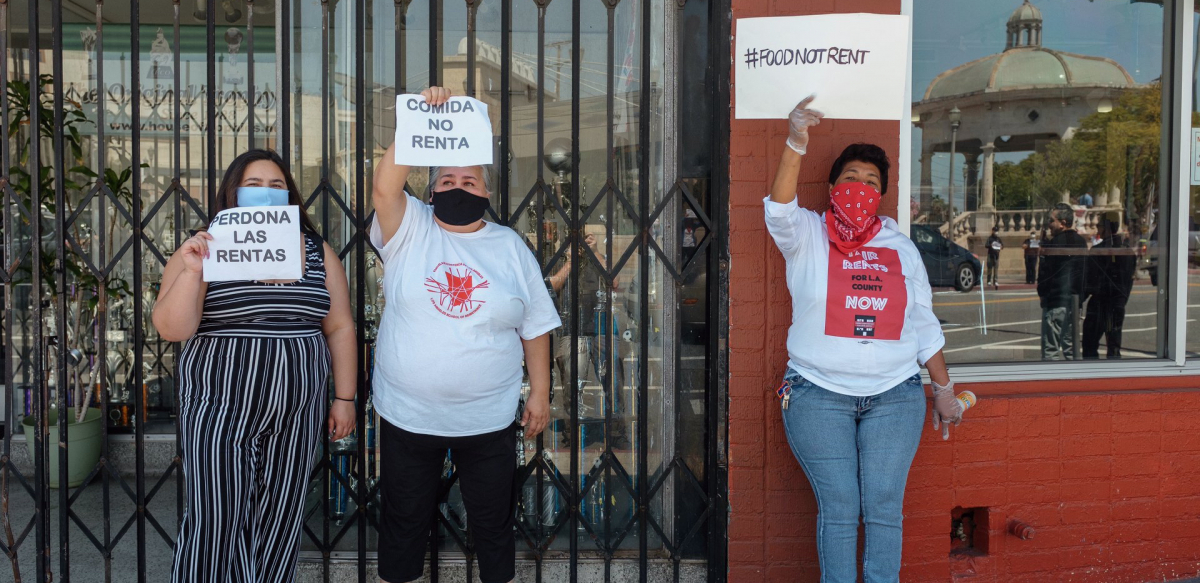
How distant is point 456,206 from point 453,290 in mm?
277

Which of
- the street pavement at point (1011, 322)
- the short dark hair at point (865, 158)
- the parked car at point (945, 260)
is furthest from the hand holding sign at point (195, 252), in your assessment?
the street pavement at point (1011, 322)

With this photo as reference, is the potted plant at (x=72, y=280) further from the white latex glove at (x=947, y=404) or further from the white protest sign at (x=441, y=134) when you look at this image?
the white latex glove at (x=947, y=404)

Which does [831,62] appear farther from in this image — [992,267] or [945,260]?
[992,267]

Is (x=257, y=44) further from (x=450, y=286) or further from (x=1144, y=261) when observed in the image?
(x=1144, y=261)

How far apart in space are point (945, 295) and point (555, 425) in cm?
188

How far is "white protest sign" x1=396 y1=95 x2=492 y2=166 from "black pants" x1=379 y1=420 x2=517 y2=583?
36.1 inches

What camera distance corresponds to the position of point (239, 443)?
2609mm

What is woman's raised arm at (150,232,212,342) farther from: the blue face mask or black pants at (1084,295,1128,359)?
black pants at (1084,295,1128,359)

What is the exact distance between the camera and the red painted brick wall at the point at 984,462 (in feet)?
10.7

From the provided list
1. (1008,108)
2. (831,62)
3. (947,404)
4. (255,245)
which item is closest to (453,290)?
(255,245)

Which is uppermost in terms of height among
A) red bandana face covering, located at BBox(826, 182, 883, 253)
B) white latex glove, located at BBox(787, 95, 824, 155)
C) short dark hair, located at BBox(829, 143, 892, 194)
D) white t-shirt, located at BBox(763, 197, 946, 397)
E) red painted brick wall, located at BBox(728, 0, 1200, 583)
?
white latex glove, located at BBox(787, 95, 824, 155)

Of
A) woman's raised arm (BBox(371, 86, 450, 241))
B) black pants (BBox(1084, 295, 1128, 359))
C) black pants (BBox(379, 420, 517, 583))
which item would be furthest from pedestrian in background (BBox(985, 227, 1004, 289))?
woman's raised arm (BBox(371, 86, 450, 241))

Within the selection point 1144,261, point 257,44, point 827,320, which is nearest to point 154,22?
point 257,44

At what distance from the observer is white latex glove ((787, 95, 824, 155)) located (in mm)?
2732
